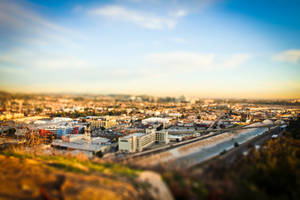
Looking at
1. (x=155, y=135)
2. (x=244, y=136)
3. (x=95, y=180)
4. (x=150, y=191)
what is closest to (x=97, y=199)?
(x=95, y=180)

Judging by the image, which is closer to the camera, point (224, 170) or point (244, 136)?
point (224, 170)

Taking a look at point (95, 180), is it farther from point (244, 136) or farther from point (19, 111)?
point (19, 111)

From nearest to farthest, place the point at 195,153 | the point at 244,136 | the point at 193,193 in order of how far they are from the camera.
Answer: the point at 193,193
the point at 195,153
the point at 244,136

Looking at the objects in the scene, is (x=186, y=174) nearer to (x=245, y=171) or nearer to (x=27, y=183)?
(x=245, y=171)

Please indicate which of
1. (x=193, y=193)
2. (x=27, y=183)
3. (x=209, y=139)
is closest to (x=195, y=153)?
(x=209, y=139)

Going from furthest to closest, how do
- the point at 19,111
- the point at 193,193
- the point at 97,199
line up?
1. the point at 19,111
2. the point at 193,193
3. the point at 97,199

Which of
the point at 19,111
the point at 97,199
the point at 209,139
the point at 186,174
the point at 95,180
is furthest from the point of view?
the point at 19,111
